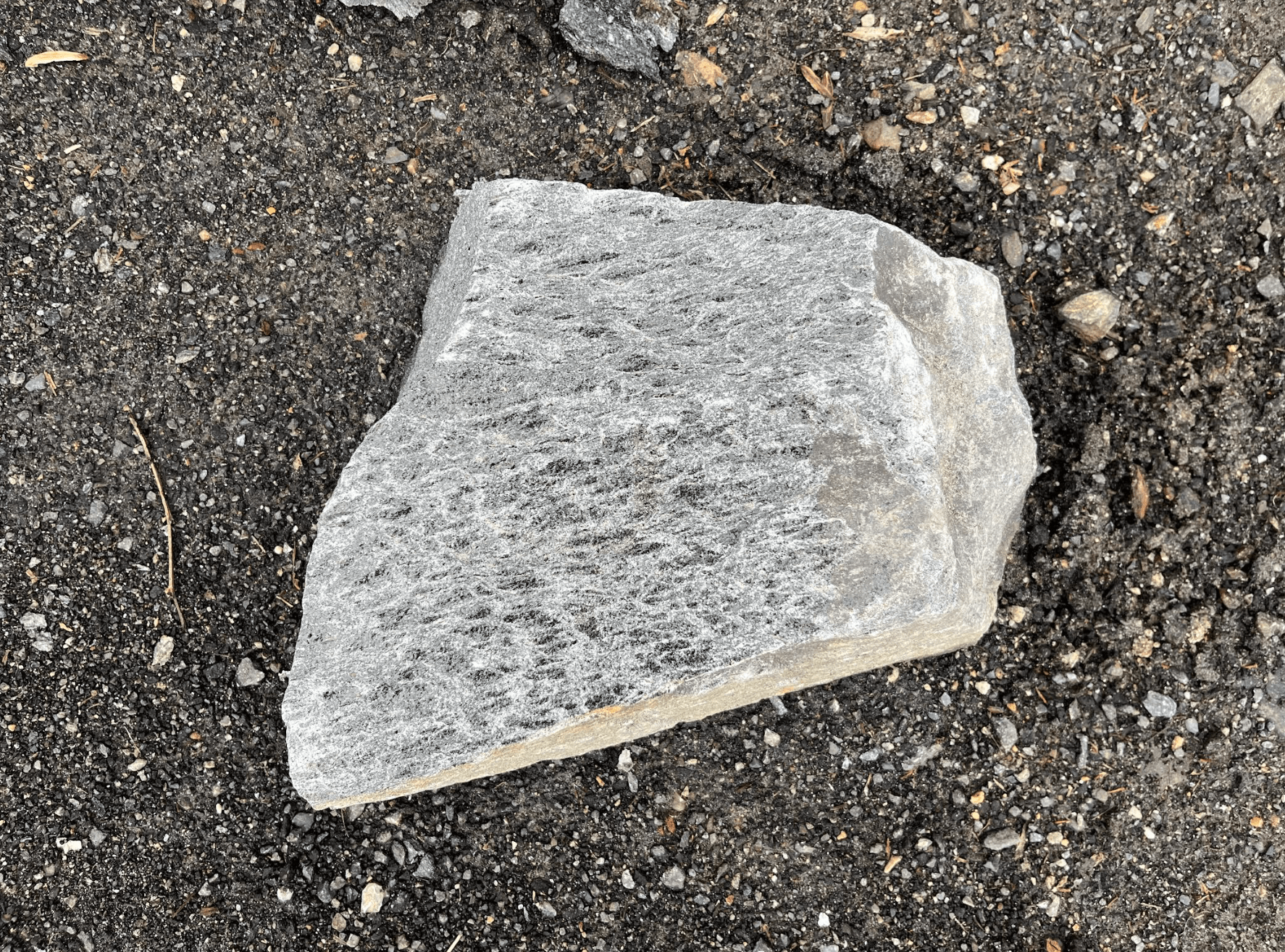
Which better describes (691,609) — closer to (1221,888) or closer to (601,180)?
(601,180)

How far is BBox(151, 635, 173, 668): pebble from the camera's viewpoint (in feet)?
8.03

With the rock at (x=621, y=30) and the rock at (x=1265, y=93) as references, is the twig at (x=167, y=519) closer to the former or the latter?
the rock at (x=621, y=30)

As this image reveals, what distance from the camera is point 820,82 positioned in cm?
246

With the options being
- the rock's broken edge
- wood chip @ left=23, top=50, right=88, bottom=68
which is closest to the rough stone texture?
the rock's broken edge

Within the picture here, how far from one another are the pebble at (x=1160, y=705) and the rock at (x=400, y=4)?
2609 millimetres

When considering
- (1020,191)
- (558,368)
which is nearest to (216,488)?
(558,368)

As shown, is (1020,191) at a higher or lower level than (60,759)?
higher

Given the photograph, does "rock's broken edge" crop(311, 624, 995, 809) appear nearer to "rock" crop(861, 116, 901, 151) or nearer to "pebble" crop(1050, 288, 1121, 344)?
"pebble" crop(1050, 288, 1121, 344)

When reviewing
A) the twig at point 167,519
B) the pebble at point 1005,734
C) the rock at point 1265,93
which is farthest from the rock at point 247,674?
the rock at point 1265,93

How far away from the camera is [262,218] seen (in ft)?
8.21

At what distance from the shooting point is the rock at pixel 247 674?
2.44 metres

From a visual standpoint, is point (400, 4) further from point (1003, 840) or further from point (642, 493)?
point (1003, 840)

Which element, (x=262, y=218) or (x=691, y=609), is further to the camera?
(x=262, y=218)

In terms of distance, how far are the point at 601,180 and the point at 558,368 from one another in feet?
2.85
